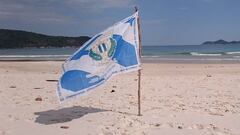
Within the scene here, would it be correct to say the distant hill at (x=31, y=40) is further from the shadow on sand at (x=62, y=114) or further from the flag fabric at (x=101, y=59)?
the flag fabric at (x=101, y=59)

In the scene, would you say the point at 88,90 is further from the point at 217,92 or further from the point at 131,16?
the point at 217,92

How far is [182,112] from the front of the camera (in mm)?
8375

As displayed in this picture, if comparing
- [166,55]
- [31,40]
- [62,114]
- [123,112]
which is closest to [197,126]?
[123,112]

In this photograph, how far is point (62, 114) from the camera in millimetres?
8133

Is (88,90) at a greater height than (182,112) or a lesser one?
greater

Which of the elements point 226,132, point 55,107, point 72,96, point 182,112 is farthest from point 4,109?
point 226,132

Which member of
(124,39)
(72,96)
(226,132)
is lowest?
(226,132)

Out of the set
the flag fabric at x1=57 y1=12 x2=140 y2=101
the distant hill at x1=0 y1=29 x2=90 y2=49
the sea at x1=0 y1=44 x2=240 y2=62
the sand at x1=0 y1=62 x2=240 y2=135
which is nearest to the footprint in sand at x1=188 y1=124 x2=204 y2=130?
the sand at x1=0 y1=62 x2=240 y2=135

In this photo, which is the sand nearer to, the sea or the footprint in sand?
the footprint in sand

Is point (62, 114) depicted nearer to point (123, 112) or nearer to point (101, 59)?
point (123, 112)

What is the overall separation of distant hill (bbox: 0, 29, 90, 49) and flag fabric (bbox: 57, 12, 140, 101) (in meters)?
107

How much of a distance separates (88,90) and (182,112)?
6.51 ft

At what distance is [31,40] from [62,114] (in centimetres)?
11914

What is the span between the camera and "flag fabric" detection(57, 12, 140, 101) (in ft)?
25.5
